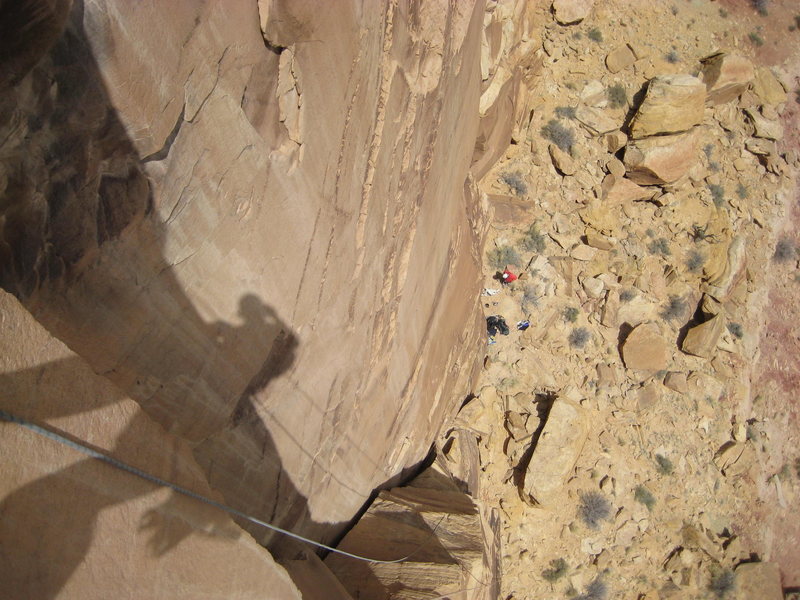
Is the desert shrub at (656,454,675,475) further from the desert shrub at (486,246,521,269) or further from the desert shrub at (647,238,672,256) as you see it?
the desert shrub at (486,246,521,269)

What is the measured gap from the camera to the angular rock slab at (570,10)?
34.2 feet

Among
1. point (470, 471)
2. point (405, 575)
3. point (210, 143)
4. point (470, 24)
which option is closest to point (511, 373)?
point (470, 471)

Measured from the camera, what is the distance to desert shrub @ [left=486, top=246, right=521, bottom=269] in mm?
9211

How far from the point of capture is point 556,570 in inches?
311

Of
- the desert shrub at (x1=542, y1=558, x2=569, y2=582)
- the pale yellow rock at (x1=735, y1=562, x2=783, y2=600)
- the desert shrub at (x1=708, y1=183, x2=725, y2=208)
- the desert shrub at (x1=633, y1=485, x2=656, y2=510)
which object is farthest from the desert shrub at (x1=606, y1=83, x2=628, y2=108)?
the pale yellow rock at (x1=735, y1=562, x2=783, y2=600)

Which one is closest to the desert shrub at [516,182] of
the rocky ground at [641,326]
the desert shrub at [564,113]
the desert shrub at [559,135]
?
the rocky ground at [641,326]

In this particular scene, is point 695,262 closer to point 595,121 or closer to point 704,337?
point 704,337

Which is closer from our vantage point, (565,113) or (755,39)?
(565,113)

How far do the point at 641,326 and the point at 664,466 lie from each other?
2216 millimetres

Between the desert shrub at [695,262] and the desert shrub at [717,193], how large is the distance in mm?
1254

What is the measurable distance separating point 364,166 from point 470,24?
2.41m

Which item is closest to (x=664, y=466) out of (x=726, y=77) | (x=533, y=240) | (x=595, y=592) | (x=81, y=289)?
(x=595, y=592)

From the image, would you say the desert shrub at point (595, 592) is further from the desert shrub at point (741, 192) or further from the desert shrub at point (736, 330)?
the desert shrub at point (741, 192)

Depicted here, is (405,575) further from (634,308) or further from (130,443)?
(634,308)
